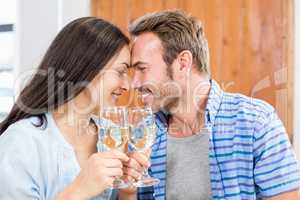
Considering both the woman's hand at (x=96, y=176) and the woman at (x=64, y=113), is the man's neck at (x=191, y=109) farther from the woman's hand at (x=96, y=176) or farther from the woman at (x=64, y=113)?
the woman's hand at (x=96, y=176)

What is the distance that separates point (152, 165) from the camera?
145 centimetres

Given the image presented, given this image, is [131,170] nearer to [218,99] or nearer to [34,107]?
[34,107]

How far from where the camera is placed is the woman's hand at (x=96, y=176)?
948 mm

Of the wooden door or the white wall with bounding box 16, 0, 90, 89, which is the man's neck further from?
the white wall with bounding box 16, 0, 90, 89

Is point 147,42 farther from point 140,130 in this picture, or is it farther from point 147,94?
point 140,130

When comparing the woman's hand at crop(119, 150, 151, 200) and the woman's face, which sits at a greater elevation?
the woman's face

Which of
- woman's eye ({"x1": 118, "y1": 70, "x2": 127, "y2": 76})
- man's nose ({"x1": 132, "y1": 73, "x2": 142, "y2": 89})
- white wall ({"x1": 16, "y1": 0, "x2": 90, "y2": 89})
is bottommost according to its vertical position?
man's nose ({"x1": 132, "y1": 73, "x2": 142, "y2": 89})

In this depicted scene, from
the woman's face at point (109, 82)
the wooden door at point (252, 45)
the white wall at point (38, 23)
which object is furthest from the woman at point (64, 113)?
the white wall at point (38, 23)

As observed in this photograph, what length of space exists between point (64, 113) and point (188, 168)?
455 millimetres

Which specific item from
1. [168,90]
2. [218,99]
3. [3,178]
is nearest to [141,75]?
[168,90]

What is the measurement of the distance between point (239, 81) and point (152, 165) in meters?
0.79

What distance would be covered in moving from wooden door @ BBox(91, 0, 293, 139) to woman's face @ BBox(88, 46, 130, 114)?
916mm

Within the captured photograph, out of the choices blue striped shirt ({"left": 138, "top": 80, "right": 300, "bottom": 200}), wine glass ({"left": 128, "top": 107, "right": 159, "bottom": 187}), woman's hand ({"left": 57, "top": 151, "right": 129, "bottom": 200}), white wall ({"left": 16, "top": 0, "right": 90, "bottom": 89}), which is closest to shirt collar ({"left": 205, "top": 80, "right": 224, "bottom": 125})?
blue striped shirt ({"left": 138, "top": 80, "right": 300, "bottom": 200})

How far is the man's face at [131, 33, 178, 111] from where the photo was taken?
1.50 meters
